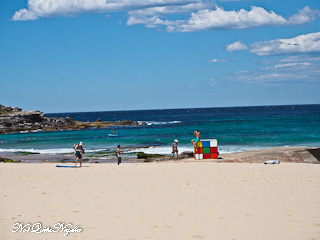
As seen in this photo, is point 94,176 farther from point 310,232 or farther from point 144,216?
point 310,232

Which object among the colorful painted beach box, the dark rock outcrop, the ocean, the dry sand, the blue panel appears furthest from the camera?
the dark rock outcrop

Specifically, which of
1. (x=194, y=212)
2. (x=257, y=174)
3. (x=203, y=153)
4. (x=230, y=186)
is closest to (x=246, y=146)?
(x=203, y=153)

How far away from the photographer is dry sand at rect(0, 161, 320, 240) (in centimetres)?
942

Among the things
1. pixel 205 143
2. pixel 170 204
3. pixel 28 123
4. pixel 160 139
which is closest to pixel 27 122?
pixel 28 123

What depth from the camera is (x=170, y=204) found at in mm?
12117

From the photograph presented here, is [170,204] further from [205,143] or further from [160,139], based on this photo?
[160,139]

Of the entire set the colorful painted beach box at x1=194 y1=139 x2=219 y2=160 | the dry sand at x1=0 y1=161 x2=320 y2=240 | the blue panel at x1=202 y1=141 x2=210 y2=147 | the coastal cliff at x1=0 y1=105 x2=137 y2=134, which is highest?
the coastal cliff at x1=0 y1=105 x2=137 y2=134

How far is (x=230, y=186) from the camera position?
15.0 m

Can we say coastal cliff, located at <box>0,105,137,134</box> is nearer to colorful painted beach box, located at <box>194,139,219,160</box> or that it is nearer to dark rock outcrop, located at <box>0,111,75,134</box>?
dark rock outcrop, located at <box>0,111,75,134</box>

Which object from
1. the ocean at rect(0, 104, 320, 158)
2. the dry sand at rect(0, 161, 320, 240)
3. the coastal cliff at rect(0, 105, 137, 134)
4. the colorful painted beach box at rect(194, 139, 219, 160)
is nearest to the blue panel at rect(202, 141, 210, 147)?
the colorful painted beach box at rect(194, 139, 219, 160)

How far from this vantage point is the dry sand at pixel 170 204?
942 centimetres

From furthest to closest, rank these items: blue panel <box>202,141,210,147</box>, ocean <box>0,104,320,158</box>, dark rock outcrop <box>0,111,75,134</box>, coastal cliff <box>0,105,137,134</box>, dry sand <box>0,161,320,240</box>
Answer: coastal cliff <box>0,105,137,134</box> → dark rock outcrop <box>0,111,75,134</box> → ocean <box>0,104,320,158</box> → blue panel <box>202,141,210,147</box> → dry sand <box>0,161,320,240</box>

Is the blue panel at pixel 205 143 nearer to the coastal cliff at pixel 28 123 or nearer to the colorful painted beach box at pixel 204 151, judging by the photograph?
the colorful painted beach box at pixel 204 151

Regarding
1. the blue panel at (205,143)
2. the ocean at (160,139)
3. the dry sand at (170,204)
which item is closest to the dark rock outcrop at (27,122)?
the ocean at (160,139)
